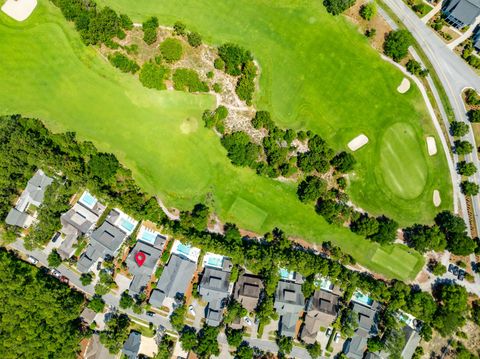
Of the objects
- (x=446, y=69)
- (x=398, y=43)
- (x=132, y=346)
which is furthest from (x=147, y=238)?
Result: (x=446, y=69)

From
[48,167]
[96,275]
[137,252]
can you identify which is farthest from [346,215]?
[48,167]

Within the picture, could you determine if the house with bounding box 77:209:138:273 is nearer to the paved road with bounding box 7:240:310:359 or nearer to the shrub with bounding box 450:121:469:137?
the paved road with bounding box 7:240:310:359

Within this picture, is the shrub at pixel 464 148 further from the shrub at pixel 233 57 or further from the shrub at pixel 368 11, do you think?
the shrub at pixel 233 57

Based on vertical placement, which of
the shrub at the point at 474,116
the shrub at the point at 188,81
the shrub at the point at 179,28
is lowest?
the shrub at the point at 188,81

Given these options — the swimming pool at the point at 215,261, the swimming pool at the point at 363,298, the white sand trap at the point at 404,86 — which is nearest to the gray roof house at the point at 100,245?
the swimming pool at the point at 215,261

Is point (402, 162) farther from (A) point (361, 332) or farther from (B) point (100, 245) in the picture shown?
(B) point (100, 245)

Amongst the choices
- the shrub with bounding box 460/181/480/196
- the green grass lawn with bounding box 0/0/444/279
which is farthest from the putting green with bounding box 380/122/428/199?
the shrub with bounding box 460/181/480/196
